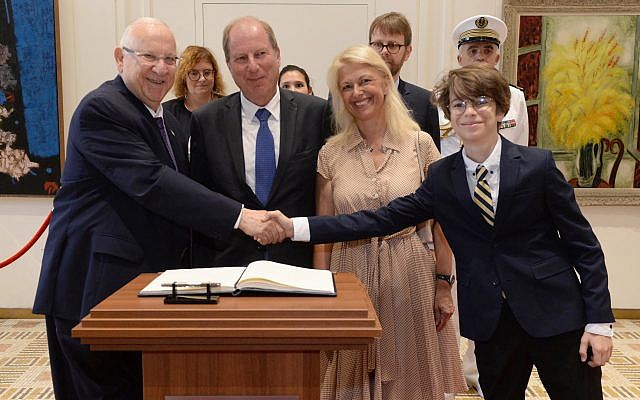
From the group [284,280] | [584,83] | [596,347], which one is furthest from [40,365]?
[584,83]

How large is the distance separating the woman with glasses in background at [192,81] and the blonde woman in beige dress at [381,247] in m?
1.75

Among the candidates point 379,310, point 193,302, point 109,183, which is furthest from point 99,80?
point 193,302

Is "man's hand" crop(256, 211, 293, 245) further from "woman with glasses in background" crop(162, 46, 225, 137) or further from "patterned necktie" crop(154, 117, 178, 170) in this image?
"woman with glasses in background" crop(162, 46, 225, 137)

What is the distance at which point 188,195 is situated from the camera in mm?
2062

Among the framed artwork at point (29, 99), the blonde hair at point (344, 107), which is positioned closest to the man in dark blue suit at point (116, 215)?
the blonde hair at point (344, 107)

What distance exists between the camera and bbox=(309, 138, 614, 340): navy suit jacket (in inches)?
74.8

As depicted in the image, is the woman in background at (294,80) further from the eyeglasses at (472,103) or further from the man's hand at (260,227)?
the eyeglasses at (472,103)

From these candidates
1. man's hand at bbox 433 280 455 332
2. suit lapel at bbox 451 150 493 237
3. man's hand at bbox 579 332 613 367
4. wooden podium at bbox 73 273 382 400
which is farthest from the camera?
man's hand at bbox 433 280 455 332

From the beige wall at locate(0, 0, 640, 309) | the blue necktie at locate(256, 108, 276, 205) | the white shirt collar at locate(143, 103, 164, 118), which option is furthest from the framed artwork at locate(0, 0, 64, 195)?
the blue necktie at locate(256, 108, 276, 205)

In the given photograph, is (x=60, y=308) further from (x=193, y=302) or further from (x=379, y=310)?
(x=379, y=310)

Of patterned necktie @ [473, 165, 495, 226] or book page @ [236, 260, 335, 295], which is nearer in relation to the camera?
book page @ [236, 260, 335, 295]

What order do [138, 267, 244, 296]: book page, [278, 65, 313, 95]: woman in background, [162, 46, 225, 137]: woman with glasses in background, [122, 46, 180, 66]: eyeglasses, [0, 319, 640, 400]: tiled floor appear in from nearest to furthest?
1. [138, 267, 244, 296]: book page
2. [122, 46, 180, 66]: eyeglasses
3. [0, 319, 640, 400]: tiled floor
4. [162, 46, 225, 137]: woman with glasses in background
5. [278, 65, 313, 95]: woman in background

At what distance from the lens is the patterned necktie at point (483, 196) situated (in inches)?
76.4

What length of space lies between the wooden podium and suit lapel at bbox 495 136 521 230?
68 centimetres
